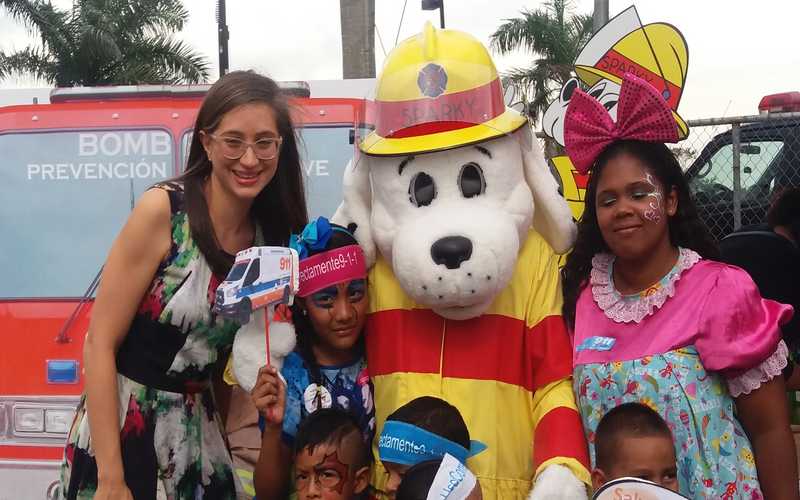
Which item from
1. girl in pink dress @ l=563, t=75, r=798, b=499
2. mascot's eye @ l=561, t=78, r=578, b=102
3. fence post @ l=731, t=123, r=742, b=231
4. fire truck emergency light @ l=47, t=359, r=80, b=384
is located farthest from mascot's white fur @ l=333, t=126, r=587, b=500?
fence post @ l=731, t=123, r=742, b=231

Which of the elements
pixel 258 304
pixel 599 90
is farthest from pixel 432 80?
pixel 599 90

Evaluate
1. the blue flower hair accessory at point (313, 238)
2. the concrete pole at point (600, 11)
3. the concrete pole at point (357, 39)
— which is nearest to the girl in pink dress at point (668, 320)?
the blue flower hair accessory at point (313, 238)

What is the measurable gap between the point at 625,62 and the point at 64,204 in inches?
137

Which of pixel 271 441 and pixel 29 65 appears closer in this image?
pixel 271 441

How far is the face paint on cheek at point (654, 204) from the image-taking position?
8.29ft

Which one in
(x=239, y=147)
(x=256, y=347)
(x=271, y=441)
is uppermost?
(x=239, y=147)

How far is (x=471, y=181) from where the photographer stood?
2729 millimetres

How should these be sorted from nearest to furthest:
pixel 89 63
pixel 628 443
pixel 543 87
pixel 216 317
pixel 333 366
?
1. pixel 628 443
2. pixel 216 317
3. pixel 333 366
4. pixel 89 63
5. pixel 543 87

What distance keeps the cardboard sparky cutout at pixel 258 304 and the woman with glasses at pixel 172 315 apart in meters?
0.09

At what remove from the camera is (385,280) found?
2867mm

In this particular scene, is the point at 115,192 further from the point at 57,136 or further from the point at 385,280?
the point at 385,280

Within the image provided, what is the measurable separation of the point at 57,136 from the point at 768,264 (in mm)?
3363

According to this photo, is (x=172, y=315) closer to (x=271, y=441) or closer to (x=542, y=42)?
(x=271, y=441)

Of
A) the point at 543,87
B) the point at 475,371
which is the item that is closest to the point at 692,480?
the point at 475,371
